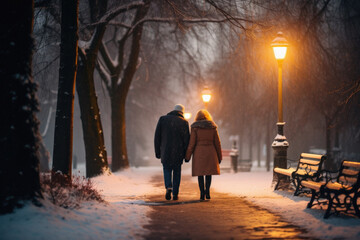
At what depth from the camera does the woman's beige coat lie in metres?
9.84

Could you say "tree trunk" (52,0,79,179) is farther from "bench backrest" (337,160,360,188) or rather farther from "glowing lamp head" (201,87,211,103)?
"glowing lamp head" (201,87,211,103)

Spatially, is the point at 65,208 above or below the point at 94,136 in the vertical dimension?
below

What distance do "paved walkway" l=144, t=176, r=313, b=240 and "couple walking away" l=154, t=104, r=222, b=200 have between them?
0.66m

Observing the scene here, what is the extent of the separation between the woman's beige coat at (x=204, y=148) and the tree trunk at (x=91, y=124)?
5703mm

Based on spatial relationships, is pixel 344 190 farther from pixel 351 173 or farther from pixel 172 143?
pixel 172 143

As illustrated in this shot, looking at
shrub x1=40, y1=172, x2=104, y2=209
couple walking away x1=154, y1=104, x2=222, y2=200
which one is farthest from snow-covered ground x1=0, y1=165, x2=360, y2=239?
couple walking away x1=154, y1=104, x2=222, y2=200

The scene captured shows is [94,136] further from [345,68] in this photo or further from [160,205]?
[345,68]

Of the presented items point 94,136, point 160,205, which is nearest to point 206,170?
point 160,205

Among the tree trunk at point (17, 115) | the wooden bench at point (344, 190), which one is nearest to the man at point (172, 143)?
the wooden bench at point (344, 190)

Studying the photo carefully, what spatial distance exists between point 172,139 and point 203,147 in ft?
2.20

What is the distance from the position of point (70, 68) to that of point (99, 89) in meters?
23.7

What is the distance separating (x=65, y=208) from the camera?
7148mm

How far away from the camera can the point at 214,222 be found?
24.5 feet

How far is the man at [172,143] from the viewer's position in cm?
984
